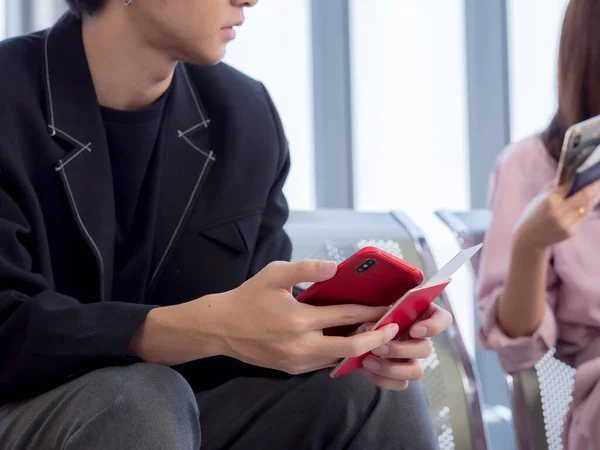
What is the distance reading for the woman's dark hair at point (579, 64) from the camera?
1.69 meters

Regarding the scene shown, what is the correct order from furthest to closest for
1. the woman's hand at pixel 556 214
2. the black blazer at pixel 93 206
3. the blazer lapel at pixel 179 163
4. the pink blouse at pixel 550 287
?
the pink blouse at pixel 550 287 < the woman's hand at pixel 556 214 < the blazer lapel at pixel 179 163 < the black blazer at pixel 93 206

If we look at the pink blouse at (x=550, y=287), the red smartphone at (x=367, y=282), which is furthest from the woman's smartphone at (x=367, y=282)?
the pink blouse at (x=550, y=287)

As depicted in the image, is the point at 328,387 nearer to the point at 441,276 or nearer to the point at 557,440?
the point at 441,276

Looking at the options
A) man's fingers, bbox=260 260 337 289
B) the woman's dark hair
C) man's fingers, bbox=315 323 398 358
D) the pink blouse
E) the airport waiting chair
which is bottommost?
the airport waiting chair

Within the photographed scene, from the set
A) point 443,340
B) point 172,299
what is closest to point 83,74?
point 172,299

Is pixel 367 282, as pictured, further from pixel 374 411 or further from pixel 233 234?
pixel 233 234

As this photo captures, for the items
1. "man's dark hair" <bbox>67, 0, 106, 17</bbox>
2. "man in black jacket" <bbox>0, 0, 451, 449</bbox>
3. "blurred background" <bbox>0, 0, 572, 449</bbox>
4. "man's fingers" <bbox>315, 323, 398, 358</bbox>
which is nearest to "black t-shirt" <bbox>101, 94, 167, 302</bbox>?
"man in black jacket" <bbox>0, 0, 451, 449</bbox>

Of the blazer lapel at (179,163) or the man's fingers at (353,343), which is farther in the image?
the blazer lapel at (179,163)

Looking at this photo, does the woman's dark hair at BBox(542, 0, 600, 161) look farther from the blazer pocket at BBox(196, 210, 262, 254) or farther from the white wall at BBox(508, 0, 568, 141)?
the white wall at BBox(508, 0, 568, 141)

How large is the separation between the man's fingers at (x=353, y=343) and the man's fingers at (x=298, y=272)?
0.07 meters

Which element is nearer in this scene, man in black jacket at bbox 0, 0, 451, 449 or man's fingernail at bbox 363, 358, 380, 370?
man in black jacket at bbox 0, 0, 451, 449

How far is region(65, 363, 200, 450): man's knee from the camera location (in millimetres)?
912

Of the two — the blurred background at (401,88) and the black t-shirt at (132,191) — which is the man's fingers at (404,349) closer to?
the black t-shirt at (132,191)

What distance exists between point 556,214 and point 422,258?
1.31 feet
